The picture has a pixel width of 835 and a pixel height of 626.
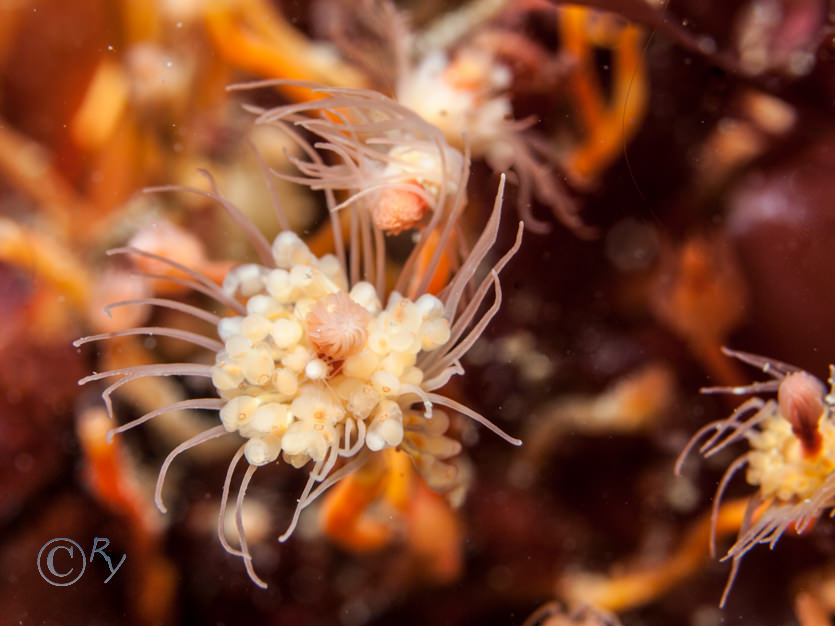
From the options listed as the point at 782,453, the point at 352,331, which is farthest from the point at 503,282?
the point at 782,453

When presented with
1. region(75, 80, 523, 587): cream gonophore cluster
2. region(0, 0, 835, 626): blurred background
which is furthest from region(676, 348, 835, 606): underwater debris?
region(75, 80, 523, 587): cream gonophore cluster

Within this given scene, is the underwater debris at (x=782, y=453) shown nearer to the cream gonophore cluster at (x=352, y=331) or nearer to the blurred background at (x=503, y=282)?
the blurred background at (x=503, y=282)

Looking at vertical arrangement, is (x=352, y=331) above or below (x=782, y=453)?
above

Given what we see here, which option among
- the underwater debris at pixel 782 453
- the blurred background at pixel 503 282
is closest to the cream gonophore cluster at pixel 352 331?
the blurred background at pixel 503 282

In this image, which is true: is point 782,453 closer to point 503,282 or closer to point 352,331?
point 503,282

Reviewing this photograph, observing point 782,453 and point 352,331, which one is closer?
point 352,331

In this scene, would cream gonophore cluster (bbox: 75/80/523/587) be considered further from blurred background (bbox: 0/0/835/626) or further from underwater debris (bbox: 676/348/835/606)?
underwater debris (bbox: 676/348/835/606)
